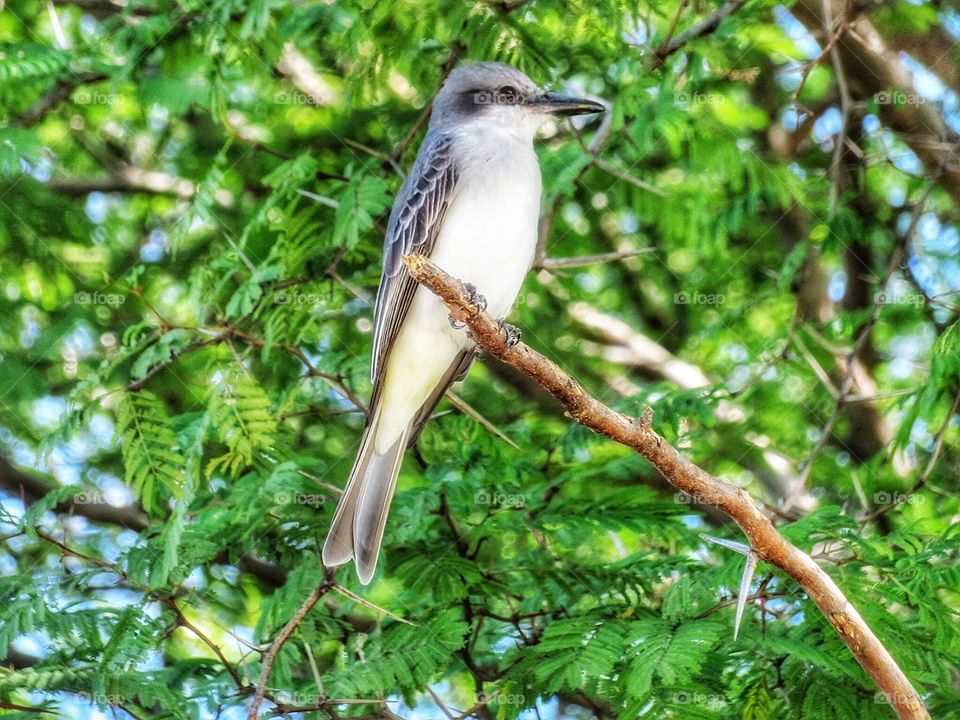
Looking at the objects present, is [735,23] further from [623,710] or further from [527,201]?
[623,710]

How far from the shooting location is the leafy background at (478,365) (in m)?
4.36

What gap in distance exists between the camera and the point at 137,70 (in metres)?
6.65

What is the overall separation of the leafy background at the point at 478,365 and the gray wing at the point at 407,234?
18cm

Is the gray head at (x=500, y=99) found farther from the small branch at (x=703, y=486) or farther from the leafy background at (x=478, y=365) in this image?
the small branch at (x=703, y=486)

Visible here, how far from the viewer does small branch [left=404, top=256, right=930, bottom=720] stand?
3.45m

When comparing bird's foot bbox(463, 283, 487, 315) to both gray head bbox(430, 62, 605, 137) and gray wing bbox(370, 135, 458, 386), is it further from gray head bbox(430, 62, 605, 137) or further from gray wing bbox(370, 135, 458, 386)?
gray head bbox(430, 62, 605, 137)

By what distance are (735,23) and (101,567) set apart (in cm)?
393

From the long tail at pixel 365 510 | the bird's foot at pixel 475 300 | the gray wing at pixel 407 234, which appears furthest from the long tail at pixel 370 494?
the bird's foot at pixel 475 300

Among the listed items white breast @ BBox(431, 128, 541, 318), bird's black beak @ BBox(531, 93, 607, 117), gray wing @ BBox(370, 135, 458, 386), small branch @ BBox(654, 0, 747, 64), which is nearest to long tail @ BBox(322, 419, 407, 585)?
gray wing @ BBox(370, 135, 458, 386)

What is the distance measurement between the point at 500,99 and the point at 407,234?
3.42ft

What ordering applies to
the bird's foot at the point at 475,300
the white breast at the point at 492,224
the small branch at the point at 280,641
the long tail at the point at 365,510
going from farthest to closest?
the white breast at the point at 492,224, the long tail at the point at 365,510, the bird's foot at the point at 475,300, the small branch at the point at 280,641

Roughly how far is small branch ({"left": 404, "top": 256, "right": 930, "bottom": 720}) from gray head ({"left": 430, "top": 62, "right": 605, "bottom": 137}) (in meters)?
2.01

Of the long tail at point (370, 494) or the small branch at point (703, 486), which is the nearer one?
the small branch at point (703, 486)

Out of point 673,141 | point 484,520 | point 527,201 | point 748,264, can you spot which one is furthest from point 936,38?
point 484,520
